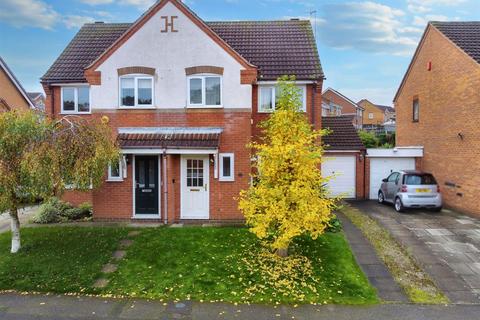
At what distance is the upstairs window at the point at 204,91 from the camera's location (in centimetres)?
1343

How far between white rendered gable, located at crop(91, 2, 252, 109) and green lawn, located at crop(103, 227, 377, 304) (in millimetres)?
4804

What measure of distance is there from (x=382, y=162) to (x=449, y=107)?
4.20 m

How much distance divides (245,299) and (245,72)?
26.0 ft

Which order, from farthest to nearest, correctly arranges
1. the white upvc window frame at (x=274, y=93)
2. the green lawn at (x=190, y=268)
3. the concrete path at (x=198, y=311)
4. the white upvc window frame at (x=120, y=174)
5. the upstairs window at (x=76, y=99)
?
1. the upstairs window at (x=76, y=99)
2. the white upvc window frame at (x=274, y=93)
3. the white upvc window frame at (x=120, y=174)
4. the green lawn at (x=190, y=268)
5. the concrete path at (x=198, y=311)

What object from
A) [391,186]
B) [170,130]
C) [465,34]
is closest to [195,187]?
[170,130]

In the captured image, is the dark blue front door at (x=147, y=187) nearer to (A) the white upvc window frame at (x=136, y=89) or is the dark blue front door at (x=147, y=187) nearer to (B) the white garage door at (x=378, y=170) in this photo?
(A) the white upvc window frame at (x=136, y=89)

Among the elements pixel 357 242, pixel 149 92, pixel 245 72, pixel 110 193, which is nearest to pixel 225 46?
pixel 245 72

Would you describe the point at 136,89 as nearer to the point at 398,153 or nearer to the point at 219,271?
the point at 219,271

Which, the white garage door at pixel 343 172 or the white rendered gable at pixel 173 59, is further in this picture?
the white garage door at pixel 343 172

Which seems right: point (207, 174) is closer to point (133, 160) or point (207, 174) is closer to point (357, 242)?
point (133, 160)

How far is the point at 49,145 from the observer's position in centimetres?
930

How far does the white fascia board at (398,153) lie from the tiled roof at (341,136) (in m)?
0.69

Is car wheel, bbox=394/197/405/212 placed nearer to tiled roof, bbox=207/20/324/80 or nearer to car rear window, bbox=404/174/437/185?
car rear window, bbox=404/174/437/185

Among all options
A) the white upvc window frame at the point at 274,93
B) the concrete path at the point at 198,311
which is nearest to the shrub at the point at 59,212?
the concrete path at the point at 198,311
